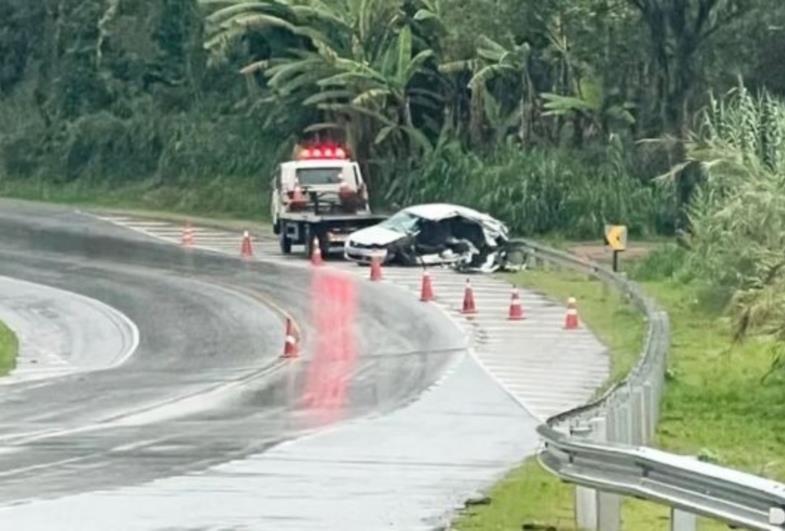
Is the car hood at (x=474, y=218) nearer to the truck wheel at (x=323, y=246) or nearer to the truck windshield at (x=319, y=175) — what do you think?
the truck wheel at (x=323, y=246)

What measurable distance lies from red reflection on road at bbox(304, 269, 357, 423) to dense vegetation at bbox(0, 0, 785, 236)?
8070mm

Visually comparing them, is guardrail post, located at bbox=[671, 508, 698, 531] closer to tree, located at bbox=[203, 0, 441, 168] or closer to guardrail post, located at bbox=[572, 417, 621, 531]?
guardrail post, located at bbox=[572, 417, 621, 531]

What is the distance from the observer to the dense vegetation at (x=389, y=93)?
156 feet

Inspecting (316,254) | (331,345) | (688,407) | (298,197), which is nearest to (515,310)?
(331,345)

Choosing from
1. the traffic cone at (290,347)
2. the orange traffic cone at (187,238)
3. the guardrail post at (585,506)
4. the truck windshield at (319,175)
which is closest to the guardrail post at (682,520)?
the guardrail post at (585,506)

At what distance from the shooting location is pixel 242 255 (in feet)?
157

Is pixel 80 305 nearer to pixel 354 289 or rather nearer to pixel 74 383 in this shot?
pixel 354 289

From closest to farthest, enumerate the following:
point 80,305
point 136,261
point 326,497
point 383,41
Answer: point 326,497 < point 80,305 < point 136,261 < point 383,41

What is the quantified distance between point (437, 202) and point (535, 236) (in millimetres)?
4247

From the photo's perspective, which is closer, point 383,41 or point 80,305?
point 80,305

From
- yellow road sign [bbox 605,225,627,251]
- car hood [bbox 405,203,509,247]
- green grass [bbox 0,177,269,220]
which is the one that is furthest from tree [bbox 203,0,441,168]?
yellow road sign [bbox 605,225,627,251]

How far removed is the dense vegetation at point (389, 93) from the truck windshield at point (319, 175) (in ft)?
12.1

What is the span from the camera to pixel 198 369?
102 ft

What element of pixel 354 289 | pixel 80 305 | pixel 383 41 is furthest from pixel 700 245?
pixel 383 41
